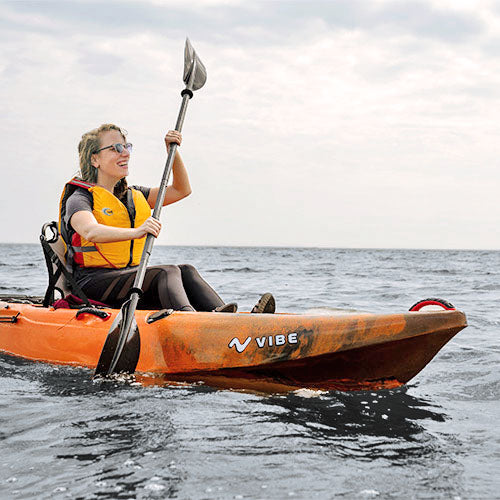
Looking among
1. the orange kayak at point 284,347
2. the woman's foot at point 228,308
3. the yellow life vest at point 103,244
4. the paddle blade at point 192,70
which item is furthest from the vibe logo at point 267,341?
the paddle blade at point 192,70

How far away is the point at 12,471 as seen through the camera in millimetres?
2193

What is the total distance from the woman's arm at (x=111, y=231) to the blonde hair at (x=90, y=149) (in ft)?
1.47

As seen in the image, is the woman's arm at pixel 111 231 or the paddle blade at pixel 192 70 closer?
the woman's arm at pixel 111 231

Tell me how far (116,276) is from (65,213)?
0.55m

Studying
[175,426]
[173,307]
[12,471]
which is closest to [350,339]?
[175,426]

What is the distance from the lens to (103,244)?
397 centimetres

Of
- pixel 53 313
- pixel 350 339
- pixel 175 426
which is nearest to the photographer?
pixel 175 426

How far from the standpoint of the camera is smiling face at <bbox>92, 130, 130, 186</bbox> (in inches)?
159

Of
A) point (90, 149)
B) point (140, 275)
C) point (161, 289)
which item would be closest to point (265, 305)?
point (161, 289)

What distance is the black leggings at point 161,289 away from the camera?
3.90 m

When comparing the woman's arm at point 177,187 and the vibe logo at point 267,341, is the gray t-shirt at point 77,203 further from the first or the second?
the vibe logo at point 267,341

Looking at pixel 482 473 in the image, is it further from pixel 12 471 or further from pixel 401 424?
pixel 12 471

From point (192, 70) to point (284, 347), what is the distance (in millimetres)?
2538

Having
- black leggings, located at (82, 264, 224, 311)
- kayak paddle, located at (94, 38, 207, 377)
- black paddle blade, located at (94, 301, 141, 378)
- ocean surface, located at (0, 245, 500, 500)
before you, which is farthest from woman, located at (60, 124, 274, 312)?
ocean surface, located at (0, 245, 500, 500)
